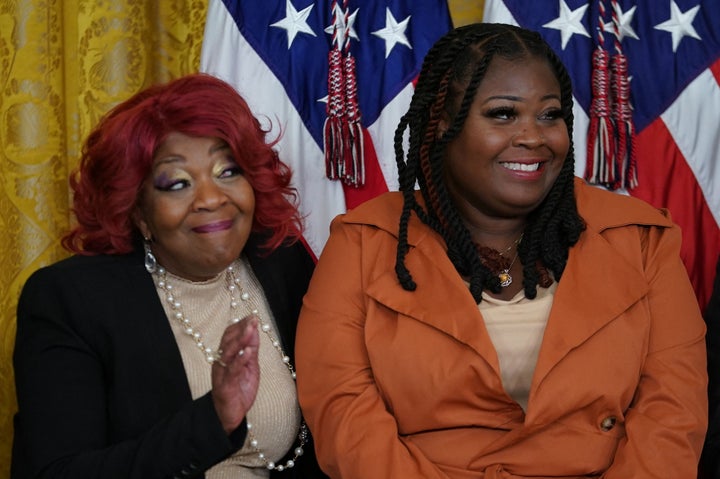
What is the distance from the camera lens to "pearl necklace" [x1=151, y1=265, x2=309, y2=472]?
6.73ft

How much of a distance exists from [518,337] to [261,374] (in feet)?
1.86

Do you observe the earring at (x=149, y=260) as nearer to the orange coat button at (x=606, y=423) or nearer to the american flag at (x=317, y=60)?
the american flag at (x=317, y=60)

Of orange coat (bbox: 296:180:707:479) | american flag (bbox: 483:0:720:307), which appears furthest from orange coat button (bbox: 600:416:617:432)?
american flag (bbox: 483:0:720:307)

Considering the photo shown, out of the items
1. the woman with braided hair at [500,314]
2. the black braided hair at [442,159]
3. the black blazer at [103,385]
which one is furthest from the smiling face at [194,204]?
the black braided hair at [442,159]

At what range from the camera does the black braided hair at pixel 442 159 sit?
1982mm

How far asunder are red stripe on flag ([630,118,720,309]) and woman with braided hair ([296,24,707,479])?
56 cm

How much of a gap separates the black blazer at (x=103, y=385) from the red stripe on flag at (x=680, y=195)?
1371mm

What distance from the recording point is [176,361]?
1964mm

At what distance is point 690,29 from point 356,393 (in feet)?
4.64

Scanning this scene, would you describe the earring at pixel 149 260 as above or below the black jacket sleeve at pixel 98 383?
above

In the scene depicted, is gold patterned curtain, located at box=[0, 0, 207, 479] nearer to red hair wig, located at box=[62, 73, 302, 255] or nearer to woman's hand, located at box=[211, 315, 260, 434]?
red hair wig, located at box=[62, 73, 302, 255]

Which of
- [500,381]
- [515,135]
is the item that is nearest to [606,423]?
[500,381]

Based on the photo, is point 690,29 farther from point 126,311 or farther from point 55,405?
point 55,405

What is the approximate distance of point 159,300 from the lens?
2.02 metres
